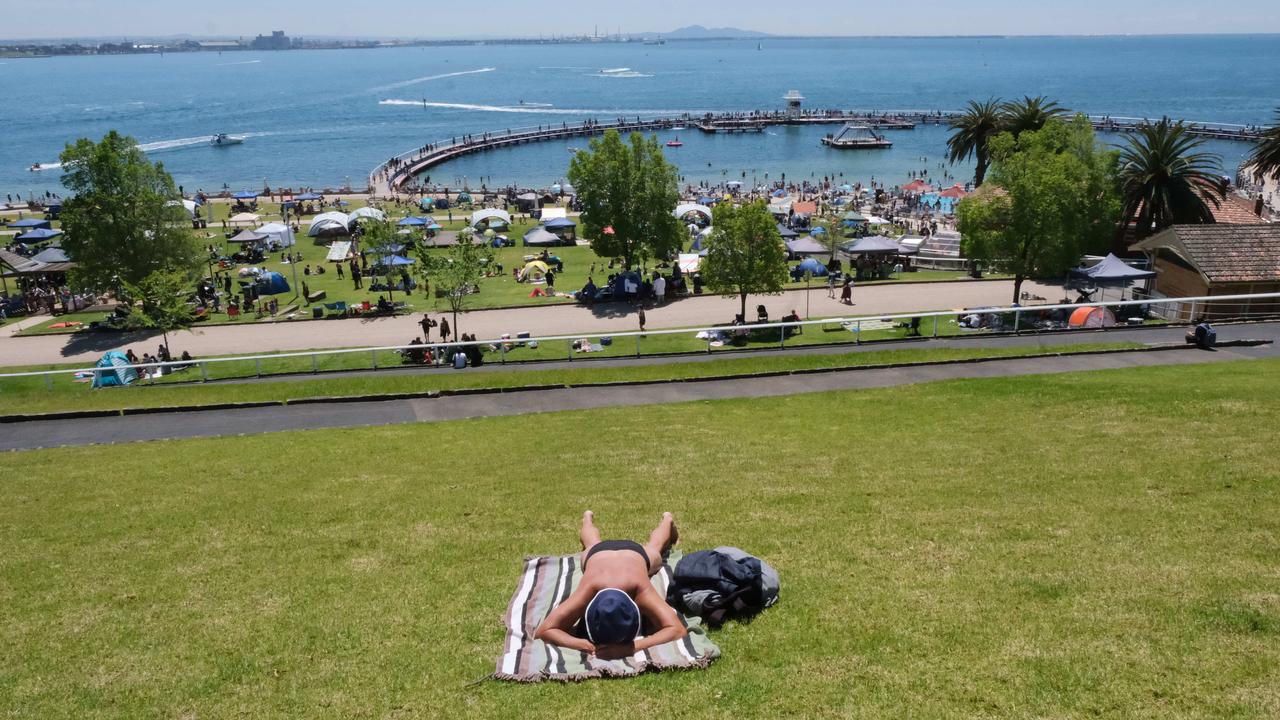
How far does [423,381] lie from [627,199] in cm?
1907

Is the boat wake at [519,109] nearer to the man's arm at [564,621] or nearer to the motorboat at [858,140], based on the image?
the motorboat at [858,140]

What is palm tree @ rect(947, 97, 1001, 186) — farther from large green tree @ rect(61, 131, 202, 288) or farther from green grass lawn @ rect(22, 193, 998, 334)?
large green tree @ rect(61, 131, 202, 288)

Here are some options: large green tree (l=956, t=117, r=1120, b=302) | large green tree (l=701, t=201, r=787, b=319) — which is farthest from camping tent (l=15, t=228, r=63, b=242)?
large green tree (l=956, t=117, r=1120, b=302)

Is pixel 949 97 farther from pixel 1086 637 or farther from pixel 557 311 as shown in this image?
pixel 1086 637

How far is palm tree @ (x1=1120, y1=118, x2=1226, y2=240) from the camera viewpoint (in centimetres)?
3594

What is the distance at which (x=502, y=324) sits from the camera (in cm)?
3194

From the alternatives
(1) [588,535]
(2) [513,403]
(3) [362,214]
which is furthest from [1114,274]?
(3) [362,214]

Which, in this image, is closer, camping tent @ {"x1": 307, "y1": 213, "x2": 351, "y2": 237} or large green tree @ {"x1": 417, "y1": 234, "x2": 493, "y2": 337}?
large green tree @ {"x1": 417, "y1": 234, "x2": 493, "y2": 337}

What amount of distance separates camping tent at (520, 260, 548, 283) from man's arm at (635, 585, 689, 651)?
3366 centimetres

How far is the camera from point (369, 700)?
7035mm

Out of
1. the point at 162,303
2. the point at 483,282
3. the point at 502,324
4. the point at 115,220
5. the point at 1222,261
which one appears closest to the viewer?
the point at 1222,261

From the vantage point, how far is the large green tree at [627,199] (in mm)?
38250

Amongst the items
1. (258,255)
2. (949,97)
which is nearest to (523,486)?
(258,255)

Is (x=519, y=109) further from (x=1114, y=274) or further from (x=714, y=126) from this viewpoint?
(x=1114, y=274)
